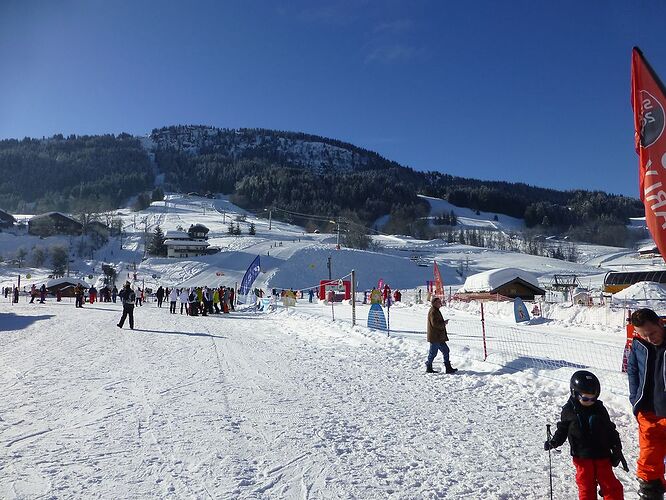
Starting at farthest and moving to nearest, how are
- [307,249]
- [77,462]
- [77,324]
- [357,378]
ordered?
[307,249]
[77,324]
[357,378]
[77,462]

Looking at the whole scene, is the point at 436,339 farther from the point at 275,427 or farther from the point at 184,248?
the point at 184,248

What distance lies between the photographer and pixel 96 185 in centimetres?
19038

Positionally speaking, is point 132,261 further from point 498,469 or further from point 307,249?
point 498,469

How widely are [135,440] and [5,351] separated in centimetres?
840

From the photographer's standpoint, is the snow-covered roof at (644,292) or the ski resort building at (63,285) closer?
the snow-covered roof at (644,292)

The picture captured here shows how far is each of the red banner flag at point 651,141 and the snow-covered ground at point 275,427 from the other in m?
2.39

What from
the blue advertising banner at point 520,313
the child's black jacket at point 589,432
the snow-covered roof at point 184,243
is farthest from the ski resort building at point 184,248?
the child's black jacket at point 589,432

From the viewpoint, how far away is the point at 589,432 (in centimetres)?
354

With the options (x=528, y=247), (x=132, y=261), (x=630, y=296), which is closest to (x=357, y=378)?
(x=630, y=296)

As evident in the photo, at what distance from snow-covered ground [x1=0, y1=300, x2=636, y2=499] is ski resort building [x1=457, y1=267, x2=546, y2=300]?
2922 centimetres

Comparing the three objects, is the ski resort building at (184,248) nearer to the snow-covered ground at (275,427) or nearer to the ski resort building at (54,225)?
the ski resort building at (54,225)

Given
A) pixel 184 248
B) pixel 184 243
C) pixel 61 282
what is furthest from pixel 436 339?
pixel 184 248

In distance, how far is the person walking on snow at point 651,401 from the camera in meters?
3.65

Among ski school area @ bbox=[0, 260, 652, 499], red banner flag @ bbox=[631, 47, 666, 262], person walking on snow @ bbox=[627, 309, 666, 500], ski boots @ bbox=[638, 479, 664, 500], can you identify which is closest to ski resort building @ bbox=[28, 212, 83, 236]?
ski school area @ bbox=[0, 260, 652, 499]
